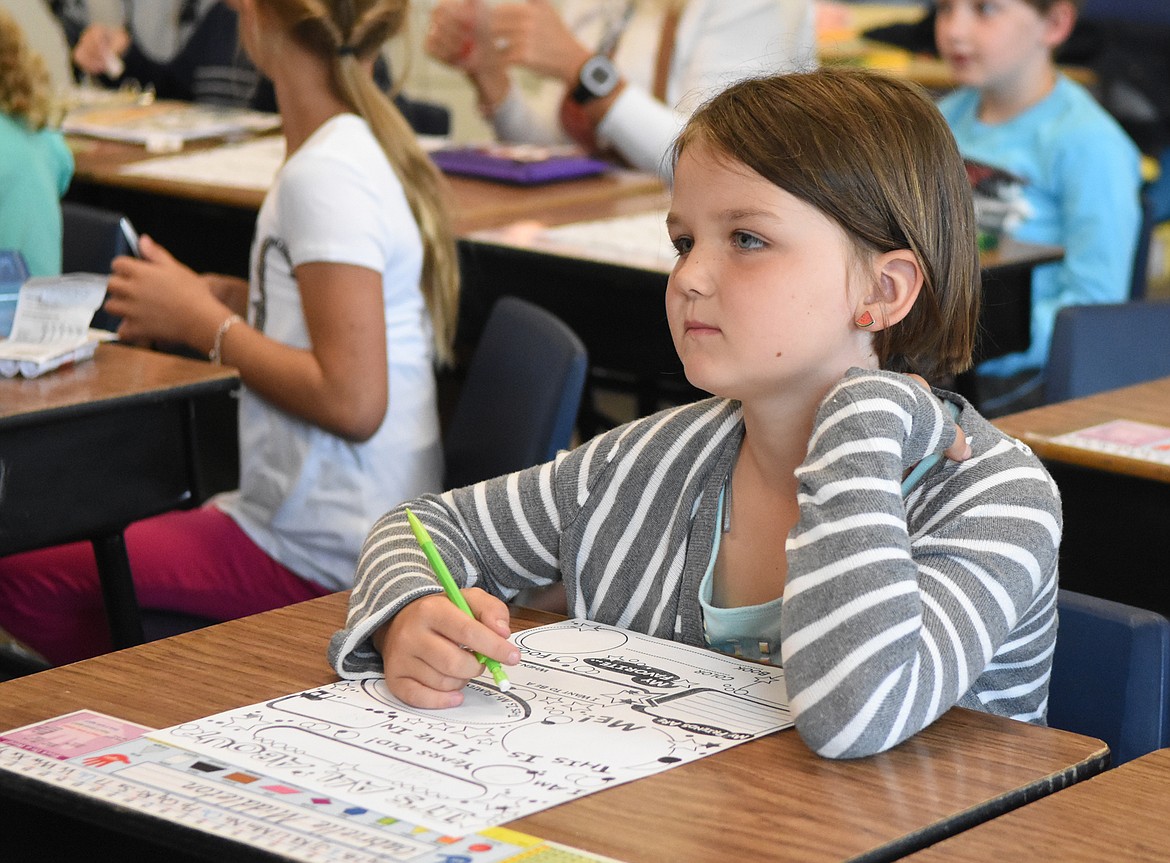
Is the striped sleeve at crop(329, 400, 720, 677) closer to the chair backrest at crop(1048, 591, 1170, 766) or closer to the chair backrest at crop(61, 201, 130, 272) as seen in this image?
the chair backrest at crop(1048, 591, 1170, 766)

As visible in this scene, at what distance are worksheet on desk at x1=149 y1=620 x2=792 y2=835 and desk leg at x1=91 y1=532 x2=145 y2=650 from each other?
831mm

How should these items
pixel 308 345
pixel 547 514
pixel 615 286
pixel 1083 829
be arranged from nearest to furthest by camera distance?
pixel 1083 829 → pixel 547 514 → pixel 308 345 → pixel 615 286

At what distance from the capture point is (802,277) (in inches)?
45.2

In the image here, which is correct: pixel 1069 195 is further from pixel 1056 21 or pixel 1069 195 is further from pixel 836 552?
pixel 836 552

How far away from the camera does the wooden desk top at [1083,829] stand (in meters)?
0.84

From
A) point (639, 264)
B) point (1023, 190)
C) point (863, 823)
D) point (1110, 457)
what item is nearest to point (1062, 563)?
point (1110, 457)

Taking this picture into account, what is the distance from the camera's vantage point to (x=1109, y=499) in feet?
5.88

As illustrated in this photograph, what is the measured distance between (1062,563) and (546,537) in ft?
2.95

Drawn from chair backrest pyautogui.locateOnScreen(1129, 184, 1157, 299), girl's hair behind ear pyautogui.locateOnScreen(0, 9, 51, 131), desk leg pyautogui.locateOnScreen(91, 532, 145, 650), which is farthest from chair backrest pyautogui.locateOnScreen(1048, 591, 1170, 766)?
chair backrest pyautogui.locateOnScreen(1129, 184, 1157, 299)

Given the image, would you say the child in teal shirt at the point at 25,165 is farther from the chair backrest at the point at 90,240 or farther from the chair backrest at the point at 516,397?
the chair backrest at the point at 516,397

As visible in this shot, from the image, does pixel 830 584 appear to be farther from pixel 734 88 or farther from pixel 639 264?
pixel 639 264

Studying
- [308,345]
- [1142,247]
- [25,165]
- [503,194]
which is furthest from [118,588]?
[1142,247]

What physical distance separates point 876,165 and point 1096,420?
2.69 ft

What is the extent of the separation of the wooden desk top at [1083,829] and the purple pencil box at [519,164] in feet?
7.83
